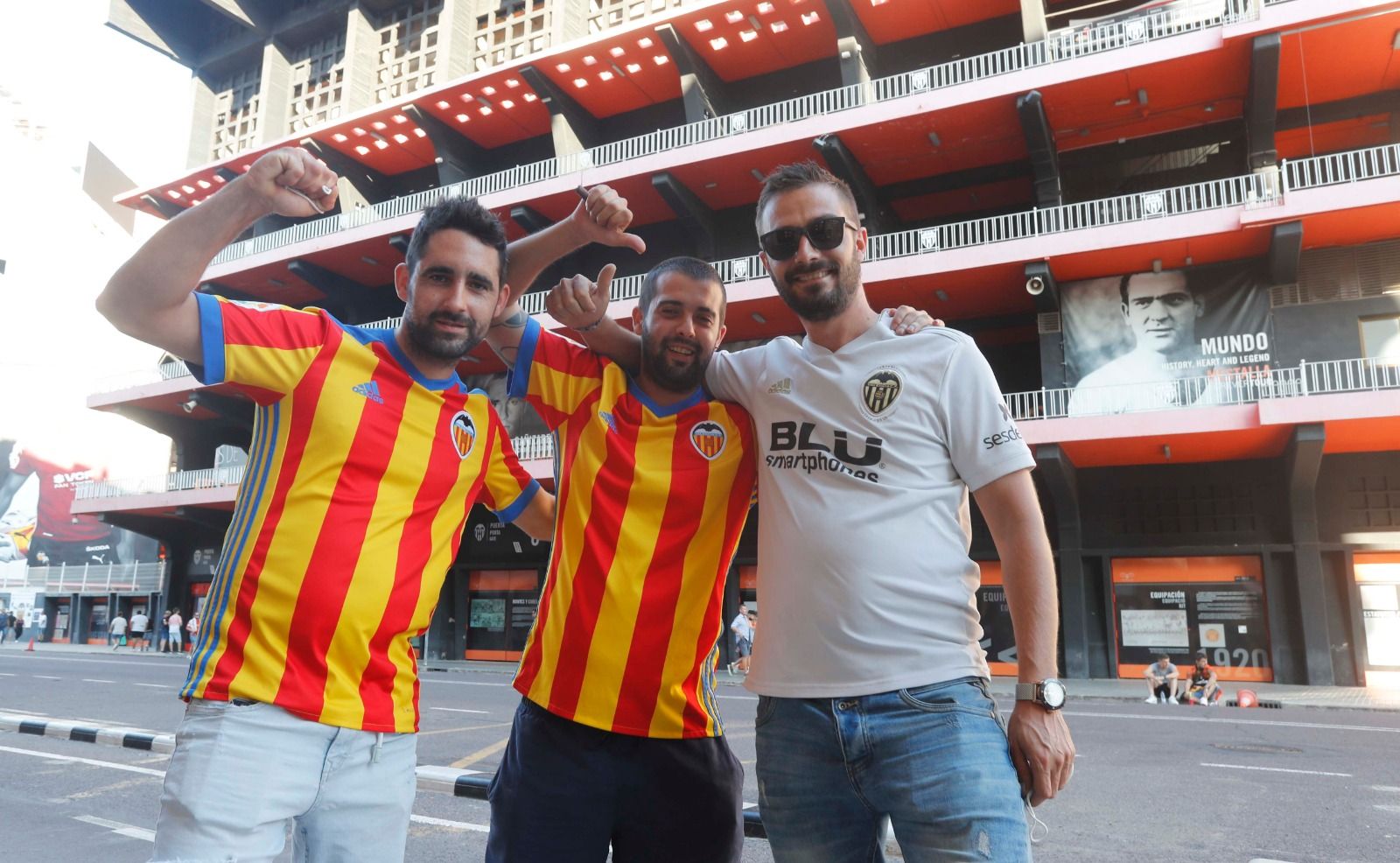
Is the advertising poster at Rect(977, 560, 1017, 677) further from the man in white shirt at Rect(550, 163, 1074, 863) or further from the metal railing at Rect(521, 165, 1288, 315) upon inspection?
the man in white shirt at Rect(550, 163, 1074, 863)

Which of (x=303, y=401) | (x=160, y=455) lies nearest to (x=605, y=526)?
(x=303, y=401)

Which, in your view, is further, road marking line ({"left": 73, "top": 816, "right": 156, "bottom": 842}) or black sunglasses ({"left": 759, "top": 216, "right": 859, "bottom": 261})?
road marking line ({"left": 73, "top": 816, "right": 156, "bottom": 842})

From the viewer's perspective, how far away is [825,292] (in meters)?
2.47

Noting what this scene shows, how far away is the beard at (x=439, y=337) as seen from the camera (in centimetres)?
260

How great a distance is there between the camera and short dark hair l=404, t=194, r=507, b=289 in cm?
263

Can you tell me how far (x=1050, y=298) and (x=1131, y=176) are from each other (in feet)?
13.6

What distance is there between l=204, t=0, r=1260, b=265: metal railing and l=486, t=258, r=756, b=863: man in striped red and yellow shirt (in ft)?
41.4

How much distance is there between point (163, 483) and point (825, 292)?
Answer: 32.9 meters

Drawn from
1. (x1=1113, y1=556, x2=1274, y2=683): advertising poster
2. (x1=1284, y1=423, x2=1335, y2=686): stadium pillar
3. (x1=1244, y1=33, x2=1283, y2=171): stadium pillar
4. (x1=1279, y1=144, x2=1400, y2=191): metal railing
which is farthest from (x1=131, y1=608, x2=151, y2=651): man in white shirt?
(x1=1279, y1=144, x2=1400, y2=191): metal railing

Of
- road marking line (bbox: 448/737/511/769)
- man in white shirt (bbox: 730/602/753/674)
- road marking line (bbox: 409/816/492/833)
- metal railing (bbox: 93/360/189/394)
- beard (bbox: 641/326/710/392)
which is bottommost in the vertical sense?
road marking line (bbox: 448/737/511/769)

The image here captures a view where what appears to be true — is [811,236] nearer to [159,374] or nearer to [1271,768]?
[1271,768]

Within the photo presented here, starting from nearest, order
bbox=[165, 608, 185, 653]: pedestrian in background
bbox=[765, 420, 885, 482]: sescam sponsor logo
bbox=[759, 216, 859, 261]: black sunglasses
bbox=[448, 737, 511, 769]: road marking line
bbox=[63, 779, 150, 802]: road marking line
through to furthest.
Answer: bbox=[765, 420, 885, 482]: sescam sponsor logo
bbox=[759, 216, 859, 261]: black sunglasses
bbox=[63, 779, 150, 802]: road marking line
bbox=[448, 737, 511, 769]: road marking line
bbox=[165, 608, 185, 653]: pedestrian in background

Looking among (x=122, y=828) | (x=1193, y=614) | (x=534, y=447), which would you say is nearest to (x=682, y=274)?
(x=122, y=828)

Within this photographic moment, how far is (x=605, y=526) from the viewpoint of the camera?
8.90 feet
